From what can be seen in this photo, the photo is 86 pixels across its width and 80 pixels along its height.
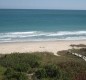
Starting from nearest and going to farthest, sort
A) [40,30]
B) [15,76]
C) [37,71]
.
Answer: [15,76] < [37,71] < [40,30]

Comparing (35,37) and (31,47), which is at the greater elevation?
(35,37)

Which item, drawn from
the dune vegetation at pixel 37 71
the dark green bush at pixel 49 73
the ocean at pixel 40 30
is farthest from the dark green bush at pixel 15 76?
the ocean at pixel 40 30

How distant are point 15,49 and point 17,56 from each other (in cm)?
768

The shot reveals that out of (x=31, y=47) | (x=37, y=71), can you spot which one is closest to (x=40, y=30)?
(x=31, y=47)

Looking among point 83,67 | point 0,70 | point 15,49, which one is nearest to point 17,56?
point 0,70

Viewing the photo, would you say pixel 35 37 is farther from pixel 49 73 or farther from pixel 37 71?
pixel 49 73

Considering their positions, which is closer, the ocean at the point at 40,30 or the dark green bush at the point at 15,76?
the dark green bush at the point at 15,76

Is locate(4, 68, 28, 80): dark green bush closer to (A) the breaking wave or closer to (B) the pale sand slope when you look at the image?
(B) the pale sand slope

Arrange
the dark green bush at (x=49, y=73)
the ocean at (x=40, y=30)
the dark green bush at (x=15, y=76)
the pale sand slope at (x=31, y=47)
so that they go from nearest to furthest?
the dark green bush at (x=15, y=76) → the dark green bush at (x=49, y=73) → the pale sand slope at (x=31, y=47) → the ocean at (x=40, y=30)

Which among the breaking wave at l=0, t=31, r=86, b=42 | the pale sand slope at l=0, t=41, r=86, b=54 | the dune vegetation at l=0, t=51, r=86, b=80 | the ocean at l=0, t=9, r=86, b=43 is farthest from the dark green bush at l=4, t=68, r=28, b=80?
the breaking wave at l=0, t=31, r=86, b=42

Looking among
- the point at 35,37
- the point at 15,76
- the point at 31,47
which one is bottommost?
the point at 15,76

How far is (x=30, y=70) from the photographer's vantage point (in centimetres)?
1257

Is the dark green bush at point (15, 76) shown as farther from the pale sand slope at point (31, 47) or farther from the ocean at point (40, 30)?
the ocean at point (40, 30)

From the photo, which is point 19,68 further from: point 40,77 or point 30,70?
point 40,77
